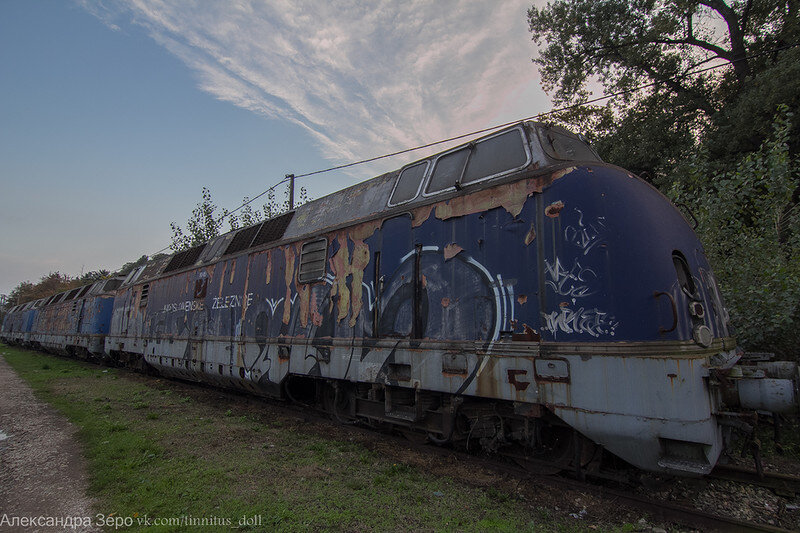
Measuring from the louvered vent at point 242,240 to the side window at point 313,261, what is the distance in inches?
97.3

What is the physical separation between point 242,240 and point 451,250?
6177mm

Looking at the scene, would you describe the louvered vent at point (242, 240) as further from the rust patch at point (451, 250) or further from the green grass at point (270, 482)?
the rust patch at point (451, 250)

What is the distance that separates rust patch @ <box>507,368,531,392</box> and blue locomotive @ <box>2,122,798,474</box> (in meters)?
0.02

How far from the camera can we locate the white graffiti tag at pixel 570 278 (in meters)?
3.69

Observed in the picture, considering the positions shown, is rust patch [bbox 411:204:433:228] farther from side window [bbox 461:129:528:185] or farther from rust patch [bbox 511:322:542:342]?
rust patch [bbox 511:322:542:342]

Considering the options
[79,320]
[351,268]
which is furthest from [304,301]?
[79,320]

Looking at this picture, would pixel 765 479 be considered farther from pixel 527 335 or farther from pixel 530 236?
pixel 530 236

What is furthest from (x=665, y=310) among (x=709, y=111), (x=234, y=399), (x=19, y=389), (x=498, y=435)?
(x=709, y=111)

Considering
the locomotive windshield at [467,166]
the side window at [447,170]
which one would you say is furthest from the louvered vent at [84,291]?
the side window at [447,170]

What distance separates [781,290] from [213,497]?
25.7ft

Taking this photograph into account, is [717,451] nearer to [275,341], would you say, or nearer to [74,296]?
[275,341]

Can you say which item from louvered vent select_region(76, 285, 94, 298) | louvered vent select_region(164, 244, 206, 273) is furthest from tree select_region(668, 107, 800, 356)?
louvered vent select_region(76, 285, 94, 298)

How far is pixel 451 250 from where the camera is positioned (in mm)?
4855

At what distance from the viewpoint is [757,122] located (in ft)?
44.8
